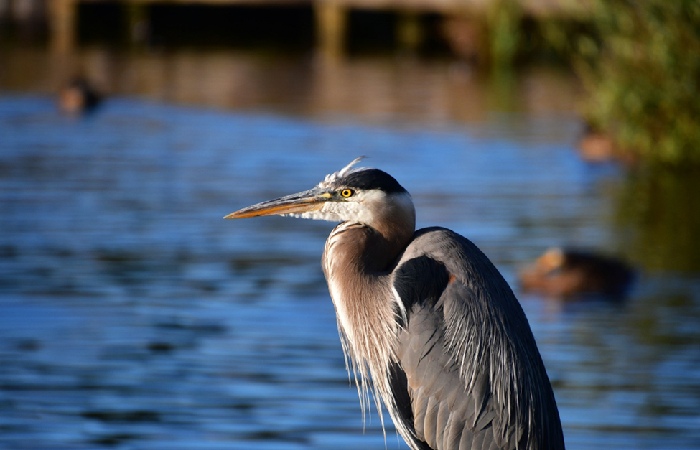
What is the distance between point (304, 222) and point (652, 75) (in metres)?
4.25

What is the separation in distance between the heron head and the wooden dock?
18736 mm

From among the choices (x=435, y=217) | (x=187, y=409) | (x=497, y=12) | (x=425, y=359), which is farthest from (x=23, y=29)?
(x=425, y=359)

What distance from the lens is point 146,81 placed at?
21719 millimetres

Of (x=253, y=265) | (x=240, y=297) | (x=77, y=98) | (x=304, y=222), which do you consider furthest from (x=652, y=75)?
(x=77, y=98)

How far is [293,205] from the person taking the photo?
4.80m

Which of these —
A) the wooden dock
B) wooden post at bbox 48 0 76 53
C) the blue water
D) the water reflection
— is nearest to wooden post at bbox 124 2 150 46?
the wooden dock

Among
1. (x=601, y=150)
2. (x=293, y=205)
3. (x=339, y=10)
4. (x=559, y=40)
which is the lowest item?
(x=601, y=150)

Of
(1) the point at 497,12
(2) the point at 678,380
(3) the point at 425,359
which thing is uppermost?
(1) the point at 497,12

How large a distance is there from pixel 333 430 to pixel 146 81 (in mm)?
15842

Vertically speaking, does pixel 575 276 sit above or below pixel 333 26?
below

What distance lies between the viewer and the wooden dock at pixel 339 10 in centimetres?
2380

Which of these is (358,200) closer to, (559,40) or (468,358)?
(468,358)

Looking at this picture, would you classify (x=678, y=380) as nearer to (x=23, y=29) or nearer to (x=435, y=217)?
(x=435, y=217)

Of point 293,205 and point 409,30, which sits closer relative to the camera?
point 293,205
